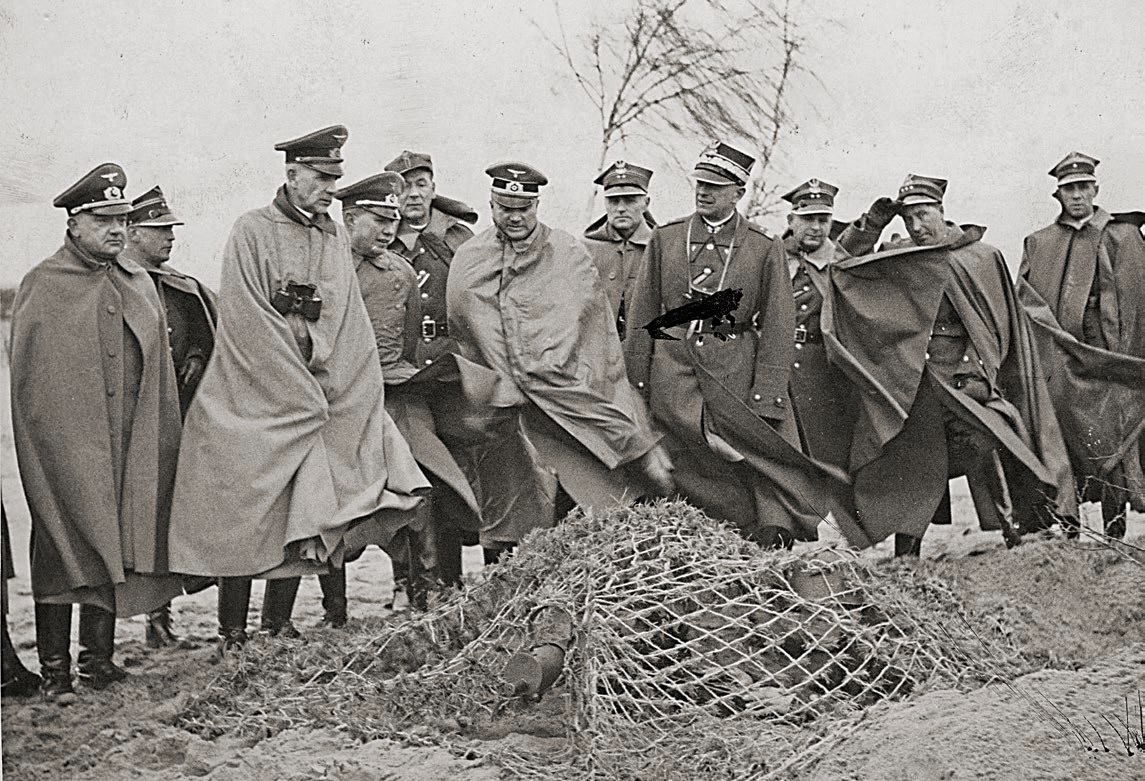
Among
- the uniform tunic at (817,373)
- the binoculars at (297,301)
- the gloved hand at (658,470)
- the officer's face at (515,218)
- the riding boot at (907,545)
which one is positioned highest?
the officer's face at (515,218)

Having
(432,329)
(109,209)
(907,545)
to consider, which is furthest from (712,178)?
(109,209)

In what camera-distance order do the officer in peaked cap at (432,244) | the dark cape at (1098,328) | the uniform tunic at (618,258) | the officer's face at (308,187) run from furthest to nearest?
the dark cape at (1098,328), the uniform tunic at (618,258), the officer in peaked cap at (432,244), the officer's face at (308,187)

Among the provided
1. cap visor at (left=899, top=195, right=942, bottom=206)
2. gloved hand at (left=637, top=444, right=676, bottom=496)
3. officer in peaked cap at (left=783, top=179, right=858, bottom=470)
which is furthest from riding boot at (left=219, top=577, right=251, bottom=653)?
cap visor at (left=899, top=195, right=942, bottom=206)

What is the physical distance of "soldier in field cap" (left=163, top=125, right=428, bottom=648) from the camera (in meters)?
5.73

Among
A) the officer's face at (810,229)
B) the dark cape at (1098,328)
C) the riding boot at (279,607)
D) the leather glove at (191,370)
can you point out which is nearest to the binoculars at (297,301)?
the leather glove at (191,370)

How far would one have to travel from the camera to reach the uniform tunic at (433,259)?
255 inches

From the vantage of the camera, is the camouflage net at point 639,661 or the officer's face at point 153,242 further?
the officer's face at point 153,242

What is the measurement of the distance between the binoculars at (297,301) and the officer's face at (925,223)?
2.52 metres

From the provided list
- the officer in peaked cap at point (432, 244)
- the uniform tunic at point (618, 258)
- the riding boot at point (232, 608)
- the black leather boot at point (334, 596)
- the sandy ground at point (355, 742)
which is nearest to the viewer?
the sandy ground at point (355, 742)

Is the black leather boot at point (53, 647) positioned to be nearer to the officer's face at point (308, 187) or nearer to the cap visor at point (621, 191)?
the officer's face at point (308, 187)

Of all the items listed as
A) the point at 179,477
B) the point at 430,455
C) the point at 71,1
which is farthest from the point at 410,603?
the point at 71,1

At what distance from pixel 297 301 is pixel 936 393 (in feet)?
9.10

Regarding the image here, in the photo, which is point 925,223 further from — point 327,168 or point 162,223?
point 162,223

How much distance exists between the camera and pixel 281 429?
5820 mm
